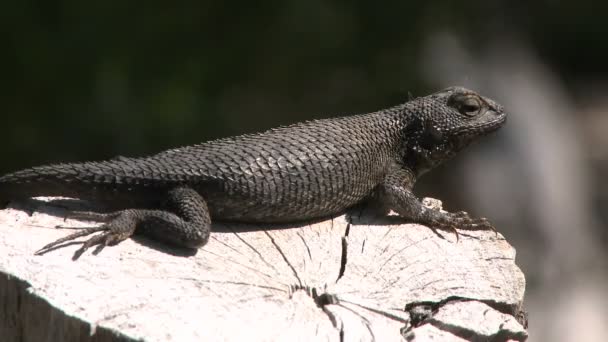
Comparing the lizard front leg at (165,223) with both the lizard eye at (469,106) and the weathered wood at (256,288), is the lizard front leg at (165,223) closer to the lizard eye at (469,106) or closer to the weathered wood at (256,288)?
the weathered wood at (256,288)

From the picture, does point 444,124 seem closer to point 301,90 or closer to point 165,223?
point 165,223

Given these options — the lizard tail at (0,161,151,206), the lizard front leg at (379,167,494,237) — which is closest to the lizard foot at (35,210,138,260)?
the lizard tail at (0,161,151,206)

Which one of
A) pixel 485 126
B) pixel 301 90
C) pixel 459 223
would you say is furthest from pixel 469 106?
pixel 301 90

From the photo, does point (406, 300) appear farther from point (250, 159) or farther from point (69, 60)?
point (69, 60)

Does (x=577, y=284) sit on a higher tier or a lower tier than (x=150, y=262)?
higher

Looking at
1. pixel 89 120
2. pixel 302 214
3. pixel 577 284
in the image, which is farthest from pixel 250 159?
pixel 577 284
